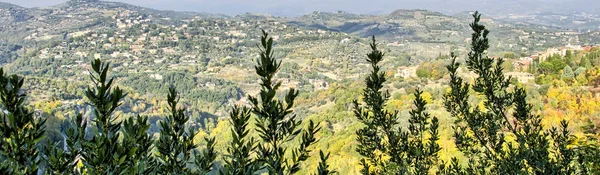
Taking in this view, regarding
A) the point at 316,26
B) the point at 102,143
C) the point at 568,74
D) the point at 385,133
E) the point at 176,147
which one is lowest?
the point at 568,74

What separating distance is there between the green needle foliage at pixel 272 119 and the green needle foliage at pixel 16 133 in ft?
4.66

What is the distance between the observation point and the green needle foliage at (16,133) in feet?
8.29

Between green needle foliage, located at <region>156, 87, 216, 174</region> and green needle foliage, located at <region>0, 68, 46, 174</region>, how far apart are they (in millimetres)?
824

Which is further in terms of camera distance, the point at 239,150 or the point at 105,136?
the point at 239,150

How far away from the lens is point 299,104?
53.6m

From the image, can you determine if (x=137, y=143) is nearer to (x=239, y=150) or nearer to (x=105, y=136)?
(x=105, y=136)

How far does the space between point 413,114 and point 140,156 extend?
124 inches

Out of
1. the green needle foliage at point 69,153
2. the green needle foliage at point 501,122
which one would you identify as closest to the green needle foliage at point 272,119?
the green needle foliage at point 69,153

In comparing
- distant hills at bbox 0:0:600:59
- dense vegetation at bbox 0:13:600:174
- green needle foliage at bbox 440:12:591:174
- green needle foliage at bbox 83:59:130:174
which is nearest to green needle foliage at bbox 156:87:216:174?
dense vegetation at bbox 0:13:600:174

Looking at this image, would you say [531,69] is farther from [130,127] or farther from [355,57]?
[355,57]

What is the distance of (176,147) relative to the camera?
319 centimetres

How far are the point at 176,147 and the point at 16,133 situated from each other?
1.06 metres

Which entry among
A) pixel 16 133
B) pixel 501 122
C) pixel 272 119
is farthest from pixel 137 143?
pixel 501 122

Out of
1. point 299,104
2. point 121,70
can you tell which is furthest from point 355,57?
point 121,70
